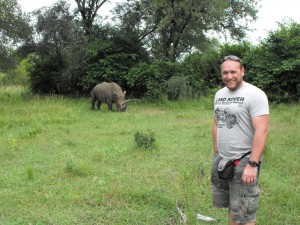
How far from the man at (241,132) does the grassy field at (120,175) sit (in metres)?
1.33

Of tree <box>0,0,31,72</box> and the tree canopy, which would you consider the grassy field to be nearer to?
the tree canopy

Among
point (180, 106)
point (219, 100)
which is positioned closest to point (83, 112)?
point (180, 106)

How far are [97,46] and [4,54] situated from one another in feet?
16.2

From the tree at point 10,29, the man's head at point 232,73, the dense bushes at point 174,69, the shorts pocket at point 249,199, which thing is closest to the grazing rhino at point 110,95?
the dense bushes at point 174,69

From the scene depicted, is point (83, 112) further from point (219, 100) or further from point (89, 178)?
point (219, 100)

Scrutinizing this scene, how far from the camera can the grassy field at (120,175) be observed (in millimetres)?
4727

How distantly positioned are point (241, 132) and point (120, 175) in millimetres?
3234

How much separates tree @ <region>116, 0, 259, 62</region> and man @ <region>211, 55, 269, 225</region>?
14.5 metres

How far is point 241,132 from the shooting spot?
11.1 ft

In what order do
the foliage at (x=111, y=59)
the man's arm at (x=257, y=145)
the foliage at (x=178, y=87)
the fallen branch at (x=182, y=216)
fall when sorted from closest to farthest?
the man's arm at (x=257, y=145) → the fallen branch at (x=182, y=216) → the foliage at (x=178, y=87) → the foliage at (x=111, y=59)

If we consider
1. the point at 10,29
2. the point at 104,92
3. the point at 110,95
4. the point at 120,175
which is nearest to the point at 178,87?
the point at 110,95

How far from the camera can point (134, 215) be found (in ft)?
15.4

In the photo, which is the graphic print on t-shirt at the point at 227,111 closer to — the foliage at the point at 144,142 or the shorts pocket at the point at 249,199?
the shorts pocket at the point at 249,199

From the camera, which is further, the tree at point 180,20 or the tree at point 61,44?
the tree at point 61,44
